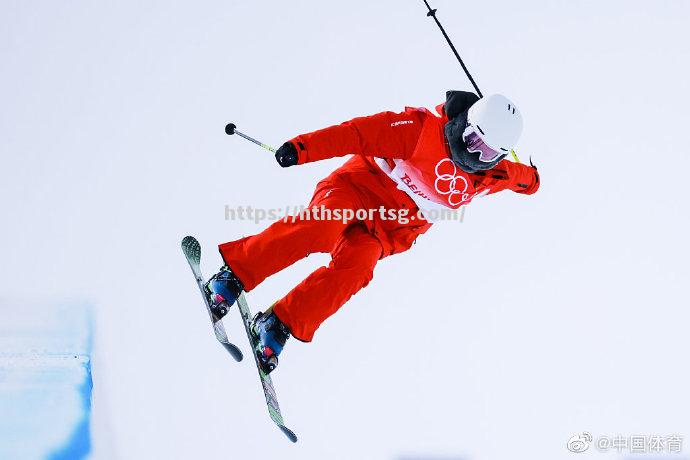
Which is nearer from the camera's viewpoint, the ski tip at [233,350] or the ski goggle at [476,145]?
the ski tip at [233,350]

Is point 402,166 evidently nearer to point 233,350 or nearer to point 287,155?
point 287,155

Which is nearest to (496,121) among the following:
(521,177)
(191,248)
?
(521,177)

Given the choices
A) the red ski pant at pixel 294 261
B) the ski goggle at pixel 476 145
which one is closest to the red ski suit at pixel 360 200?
the red ski pant at pixel 294 261

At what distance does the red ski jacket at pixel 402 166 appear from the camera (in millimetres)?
3963

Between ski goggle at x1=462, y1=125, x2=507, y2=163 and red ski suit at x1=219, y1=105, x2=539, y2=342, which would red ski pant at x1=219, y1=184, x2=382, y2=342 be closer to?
red ski suit at x1=219, y1=105, x2=539, y2=342

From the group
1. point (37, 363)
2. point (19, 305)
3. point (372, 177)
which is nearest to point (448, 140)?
point (372, 177)

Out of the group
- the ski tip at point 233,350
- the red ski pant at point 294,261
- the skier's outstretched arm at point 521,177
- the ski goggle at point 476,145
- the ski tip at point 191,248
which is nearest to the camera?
the ski tip at point 233,350

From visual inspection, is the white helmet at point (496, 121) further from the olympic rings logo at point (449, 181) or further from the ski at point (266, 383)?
the ski at point (266, 383)

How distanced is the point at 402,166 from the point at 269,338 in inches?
46.2

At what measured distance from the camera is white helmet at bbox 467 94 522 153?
13.0ft

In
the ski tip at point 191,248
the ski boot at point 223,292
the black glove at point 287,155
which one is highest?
the black glove at point 287,155

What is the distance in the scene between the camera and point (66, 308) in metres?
5.65

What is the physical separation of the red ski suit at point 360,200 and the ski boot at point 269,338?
5 cm

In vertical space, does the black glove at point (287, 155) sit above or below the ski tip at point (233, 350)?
above
